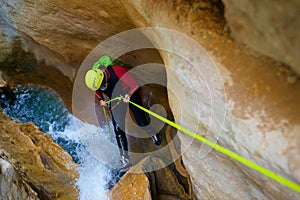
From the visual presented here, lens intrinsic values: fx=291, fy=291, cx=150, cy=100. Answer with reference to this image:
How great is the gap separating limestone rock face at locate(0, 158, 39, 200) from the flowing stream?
57.6 inches

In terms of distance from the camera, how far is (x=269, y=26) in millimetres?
1840

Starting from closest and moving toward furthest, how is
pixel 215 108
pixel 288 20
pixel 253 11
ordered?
1. pixel 288 20
2. pixel 253 11
3. pixel 215 108

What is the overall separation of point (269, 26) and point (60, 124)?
4.27 m

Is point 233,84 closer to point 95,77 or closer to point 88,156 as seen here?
point 95,77

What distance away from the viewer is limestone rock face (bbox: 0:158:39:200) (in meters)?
2.48

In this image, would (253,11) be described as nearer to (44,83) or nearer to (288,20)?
(288,20)

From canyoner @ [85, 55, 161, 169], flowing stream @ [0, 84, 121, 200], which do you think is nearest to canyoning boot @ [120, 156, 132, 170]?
flowing stream @ [0, 84, 121, 200]

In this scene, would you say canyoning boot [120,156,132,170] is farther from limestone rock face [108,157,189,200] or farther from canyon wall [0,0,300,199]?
canyon wall [0,0,300,199]

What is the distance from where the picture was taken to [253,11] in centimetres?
189

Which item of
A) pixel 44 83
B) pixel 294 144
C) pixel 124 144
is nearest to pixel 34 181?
pixel 124 144

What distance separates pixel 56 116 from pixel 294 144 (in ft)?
14.5

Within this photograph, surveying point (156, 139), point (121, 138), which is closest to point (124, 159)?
point (121, 138)

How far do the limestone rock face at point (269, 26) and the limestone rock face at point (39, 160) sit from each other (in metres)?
2.84

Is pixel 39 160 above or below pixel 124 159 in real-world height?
below
